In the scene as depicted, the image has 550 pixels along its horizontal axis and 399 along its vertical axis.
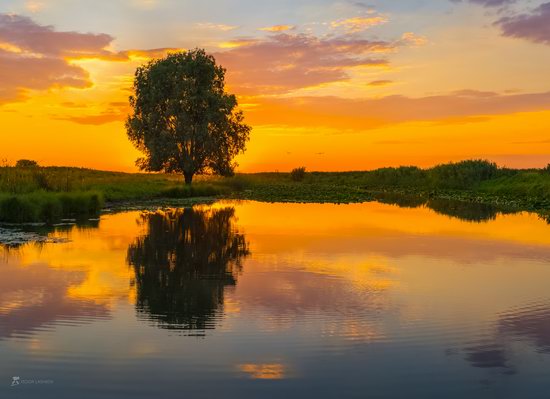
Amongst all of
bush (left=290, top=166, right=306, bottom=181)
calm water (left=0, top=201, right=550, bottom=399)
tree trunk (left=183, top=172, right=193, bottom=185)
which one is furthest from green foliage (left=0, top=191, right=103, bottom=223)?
bush (left=290, top=166, right=306, bottom=181)

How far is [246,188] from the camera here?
76938mm

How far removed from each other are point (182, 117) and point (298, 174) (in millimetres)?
52147

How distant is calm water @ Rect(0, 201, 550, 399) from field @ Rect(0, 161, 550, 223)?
30.7 ft

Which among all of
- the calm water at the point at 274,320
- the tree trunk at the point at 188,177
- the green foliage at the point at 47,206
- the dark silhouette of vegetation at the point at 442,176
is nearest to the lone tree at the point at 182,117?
the tree trunk at the point at 188,177

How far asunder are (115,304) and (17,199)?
17209 mm

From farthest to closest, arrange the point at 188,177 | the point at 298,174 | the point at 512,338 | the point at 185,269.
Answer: the point at 298,174 → the point at 188,177 → the point at 185,269 → the point at 512,338

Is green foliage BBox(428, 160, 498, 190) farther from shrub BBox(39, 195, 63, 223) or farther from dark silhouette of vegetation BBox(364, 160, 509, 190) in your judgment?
shrub BBox(39, 195, 63, 223)

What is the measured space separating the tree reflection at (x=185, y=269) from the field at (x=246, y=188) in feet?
18.4

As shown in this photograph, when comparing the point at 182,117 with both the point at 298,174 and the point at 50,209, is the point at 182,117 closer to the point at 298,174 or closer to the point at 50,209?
the point at 50,209

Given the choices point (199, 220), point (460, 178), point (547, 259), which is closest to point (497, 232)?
point (547, 259)

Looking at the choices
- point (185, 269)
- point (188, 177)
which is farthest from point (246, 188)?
point (185, 269)

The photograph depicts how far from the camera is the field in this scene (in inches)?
1134

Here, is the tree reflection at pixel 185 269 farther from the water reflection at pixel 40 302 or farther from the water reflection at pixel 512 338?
the water reflection at pixel 512 338

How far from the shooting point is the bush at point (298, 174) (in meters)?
108
